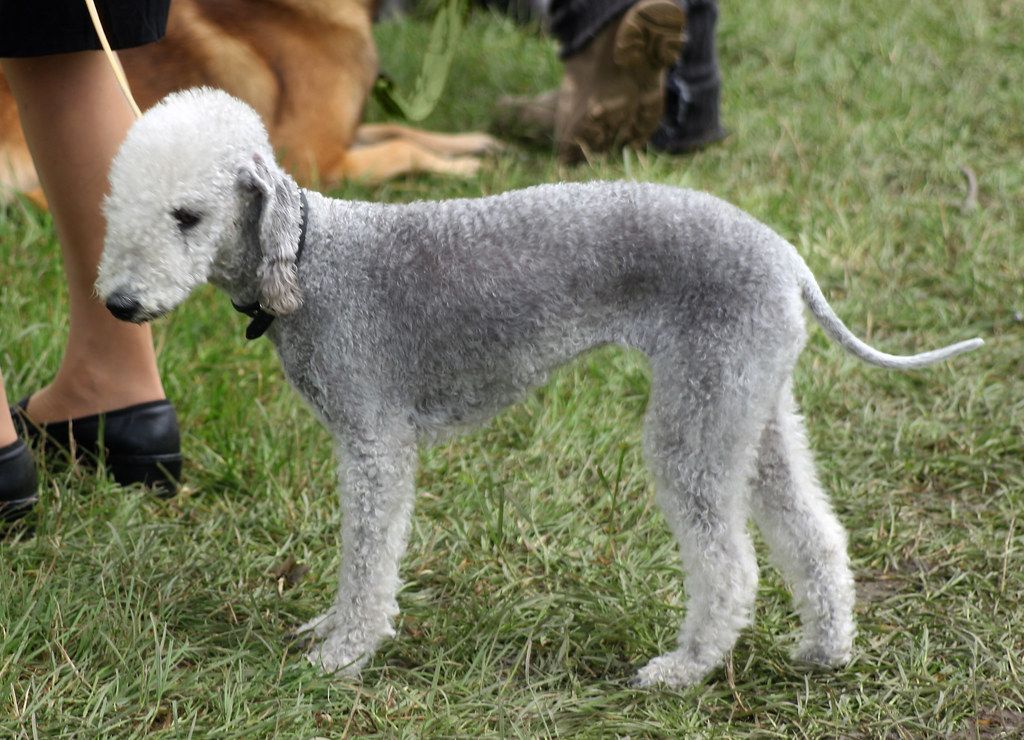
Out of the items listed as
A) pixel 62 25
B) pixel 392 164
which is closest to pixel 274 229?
pixel 62 25

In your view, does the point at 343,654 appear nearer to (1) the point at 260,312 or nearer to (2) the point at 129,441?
(1) the point at 260,312

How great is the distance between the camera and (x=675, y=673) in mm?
2664

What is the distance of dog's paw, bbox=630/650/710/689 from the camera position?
2662 mm

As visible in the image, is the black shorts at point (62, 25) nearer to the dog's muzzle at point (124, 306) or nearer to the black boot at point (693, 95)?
the dog's muzzle at point (124, 306)

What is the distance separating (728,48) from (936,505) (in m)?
4.09

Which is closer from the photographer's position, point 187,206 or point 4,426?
point 187,206

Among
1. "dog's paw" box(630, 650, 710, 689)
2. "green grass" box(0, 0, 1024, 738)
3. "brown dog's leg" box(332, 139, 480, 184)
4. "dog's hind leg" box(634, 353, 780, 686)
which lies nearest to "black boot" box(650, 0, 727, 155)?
"green grass" box(0, 0, 1024, 738)

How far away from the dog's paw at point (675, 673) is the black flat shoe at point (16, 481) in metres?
1.60

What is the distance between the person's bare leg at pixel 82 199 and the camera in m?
3.04

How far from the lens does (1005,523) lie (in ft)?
10.8

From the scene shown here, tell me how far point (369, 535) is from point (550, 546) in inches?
27.8

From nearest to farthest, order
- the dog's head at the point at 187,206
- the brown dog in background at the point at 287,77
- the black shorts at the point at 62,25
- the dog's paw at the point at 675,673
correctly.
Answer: the dog's head at the point at 187,206 → the dog's paw at the point at 675,673 → the black shorts at the point at 62,25 → the brown dog in background at the point at 287,77

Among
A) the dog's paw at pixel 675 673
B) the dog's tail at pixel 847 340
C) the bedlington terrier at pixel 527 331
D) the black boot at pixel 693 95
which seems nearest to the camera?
the bedlington terrier at pixel 527 331

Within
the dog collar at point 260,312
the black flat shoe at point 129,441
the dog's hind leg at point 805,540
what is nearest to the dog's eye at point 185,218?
the dog collar at point 260,312
